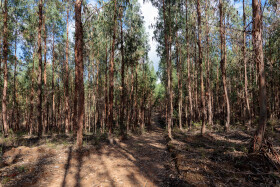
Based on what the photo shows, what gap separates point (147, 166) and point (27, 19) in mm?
20923

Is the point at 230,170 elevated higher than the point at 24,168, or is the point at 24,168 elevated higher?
the point at 230,170

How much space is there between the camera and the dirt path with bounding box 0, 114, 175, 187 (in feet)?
17.7

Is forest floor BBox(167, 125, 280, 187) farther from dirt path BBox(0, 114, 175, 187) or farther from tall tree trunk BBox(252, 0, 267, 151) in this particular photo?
dirt path BBox(0, 114, 175, 187)

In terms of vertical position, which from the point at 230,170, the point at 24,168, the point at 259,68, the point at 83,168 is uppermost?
the point at 259,68

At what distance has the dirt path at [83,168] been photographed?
5410mm

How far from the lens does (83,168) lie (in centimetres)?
676

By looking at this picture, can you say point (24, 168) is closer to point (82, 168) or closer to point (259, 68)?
point (82, 168)

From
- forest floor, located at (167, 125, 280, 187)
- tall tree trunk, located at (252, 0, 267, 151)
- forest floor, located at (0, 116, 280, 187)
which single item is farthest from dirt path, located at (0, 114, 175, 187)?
tall tree trunk, located at (252, 0, 267, 151)

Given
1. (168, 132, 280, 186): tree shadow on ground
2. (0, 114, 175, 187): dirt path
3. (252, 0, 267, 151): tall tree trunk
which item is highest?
(252, 0, 267, 151): tall tree trunk

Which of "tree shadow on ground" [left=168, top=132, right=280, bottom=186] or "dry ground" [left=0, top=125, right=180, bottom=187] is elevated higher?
"tree shadow on ground" [left=168, top=132, right=280, bottom=186]

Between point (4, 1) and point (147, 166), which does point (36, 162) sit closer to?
point (147, 166)

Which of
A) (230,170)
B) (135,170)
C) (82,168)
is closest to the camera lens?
(230,170)

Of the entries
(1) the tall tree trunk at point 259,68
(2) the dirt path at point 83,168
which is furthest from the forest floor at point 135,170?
(1) the tall tree trunk at point 259,68

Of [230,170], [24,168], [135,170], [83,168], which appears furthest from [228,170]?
[24,168]
